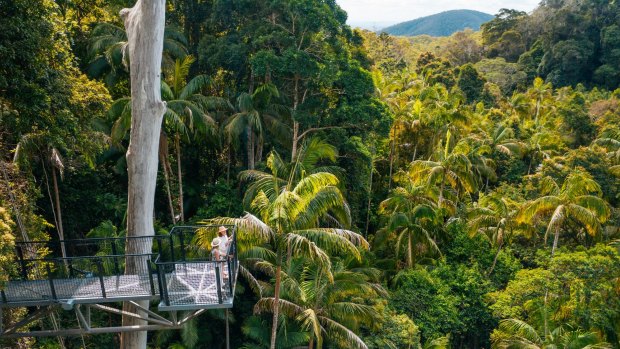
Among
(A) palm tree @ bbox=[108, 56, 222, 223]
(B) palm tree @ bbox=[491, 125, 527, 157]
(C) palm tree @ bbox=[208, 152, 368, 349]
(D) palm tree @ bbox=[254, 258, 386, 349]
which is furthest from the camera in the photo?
(B) palm tree @ bbox=[491, 125, 527, 157]

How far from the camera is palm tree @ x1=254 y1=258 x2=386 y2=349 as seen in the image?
13688 mm

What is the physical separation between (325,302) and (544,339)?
7.32 m

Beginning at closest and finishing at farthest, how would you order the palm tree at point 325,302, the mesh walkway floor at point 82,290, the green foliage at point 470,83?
the mesh walkway floor at point 82,290 → the palm tree at point 325,302 → the green foliage at point 470,83

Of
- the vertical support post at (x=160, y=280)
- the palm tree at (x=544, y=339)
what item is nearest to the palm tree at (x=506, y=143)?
the palm tree at (x=544, y=339)

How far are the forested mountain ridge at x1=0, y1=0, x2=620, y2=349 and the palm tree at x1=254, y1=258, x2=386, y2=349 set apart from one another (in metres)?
0.06

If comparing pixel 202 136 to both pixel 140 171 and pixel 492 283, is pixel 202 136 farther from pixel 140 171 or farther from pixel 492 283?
pixel 492 283

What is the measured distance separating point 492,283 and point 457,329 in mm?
2632

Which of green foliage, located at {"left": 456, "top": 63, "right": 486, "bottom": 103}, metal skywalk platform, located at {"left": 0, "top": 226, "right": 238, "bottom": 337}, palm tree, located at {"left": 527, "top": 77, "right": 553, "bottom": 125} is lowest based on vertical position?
metal skywalk platform, located at {"left": 0, "top": 226, "right": 238, "bottom": 337}

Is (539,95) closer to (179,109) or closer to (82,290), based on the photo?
(179,109)

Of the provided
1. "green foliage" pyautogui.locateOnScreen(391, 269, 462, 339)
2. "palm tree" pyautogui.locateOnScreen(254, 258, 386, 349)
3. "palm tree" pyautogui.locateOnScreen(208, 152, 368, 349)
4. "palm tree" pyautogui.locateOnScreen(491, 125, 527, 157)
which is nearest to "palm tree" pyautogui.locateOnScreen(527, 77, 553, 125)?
"palm tree" pyautogui.locateOnScreen(491, 125, 527, 157)

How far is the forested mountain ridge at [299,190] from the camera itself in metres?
11.6

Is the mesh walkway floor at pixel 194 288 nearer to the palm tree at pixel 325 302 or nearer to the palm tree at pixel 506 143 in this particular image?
the palm tree at pixel 325 302

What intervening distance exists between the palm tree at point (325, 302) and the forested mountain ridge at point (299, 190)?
0.06 meters

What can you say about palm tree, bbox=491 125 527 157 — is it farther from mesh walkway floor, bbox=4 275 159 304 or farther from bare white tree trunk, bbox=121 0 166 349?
mesh walkway floor, bbox=4 275 159 304
